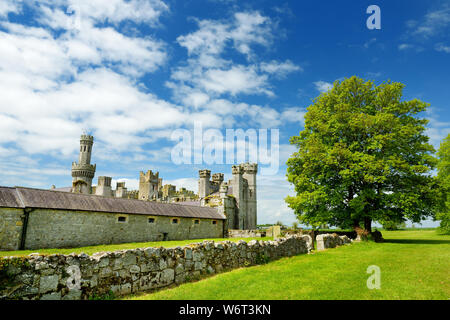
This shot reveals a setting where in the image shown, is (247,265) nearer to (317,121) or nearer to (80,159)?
(317,121)

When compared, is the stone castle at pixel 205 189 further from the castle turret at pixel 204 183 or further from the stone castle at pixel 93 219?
the stone castle at pixel 93 219

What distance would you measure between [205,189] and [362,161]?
40.5 metres

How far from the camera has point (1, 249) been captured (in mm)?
18562

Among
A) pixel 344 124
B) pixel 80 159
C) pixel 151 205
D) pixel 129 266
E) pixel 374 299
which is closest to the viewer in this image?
pixel 374 299

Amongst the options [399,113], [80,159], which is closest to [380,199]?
[399,113]

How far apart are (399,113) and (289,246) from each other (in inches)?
708

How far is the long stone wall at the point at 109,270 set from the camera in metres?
6.62

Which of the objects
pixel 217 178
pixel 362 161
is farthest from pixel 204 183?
pixel 362 161

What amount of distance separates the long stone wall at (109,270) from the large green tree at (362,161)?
1464 centimetres

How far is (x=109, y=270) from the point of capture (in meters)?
8.15

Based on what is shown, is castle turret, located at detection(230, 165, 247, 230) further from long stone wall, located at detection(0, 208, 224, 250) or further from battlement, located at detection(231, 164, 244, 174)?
long stone wall, located at detection(0, 208, 224, 250)

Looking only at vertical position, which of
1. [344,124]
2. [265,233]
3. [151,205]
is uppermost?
[344,124]

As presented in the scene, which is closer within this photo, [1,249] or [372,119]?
[1,249]

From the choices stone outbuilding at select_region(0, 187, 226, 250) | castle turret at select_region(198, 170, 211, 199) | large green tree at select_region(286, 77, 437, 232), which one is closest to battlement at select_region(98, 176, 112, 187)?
castle turret at select_region(198, 170, 211, 199)
